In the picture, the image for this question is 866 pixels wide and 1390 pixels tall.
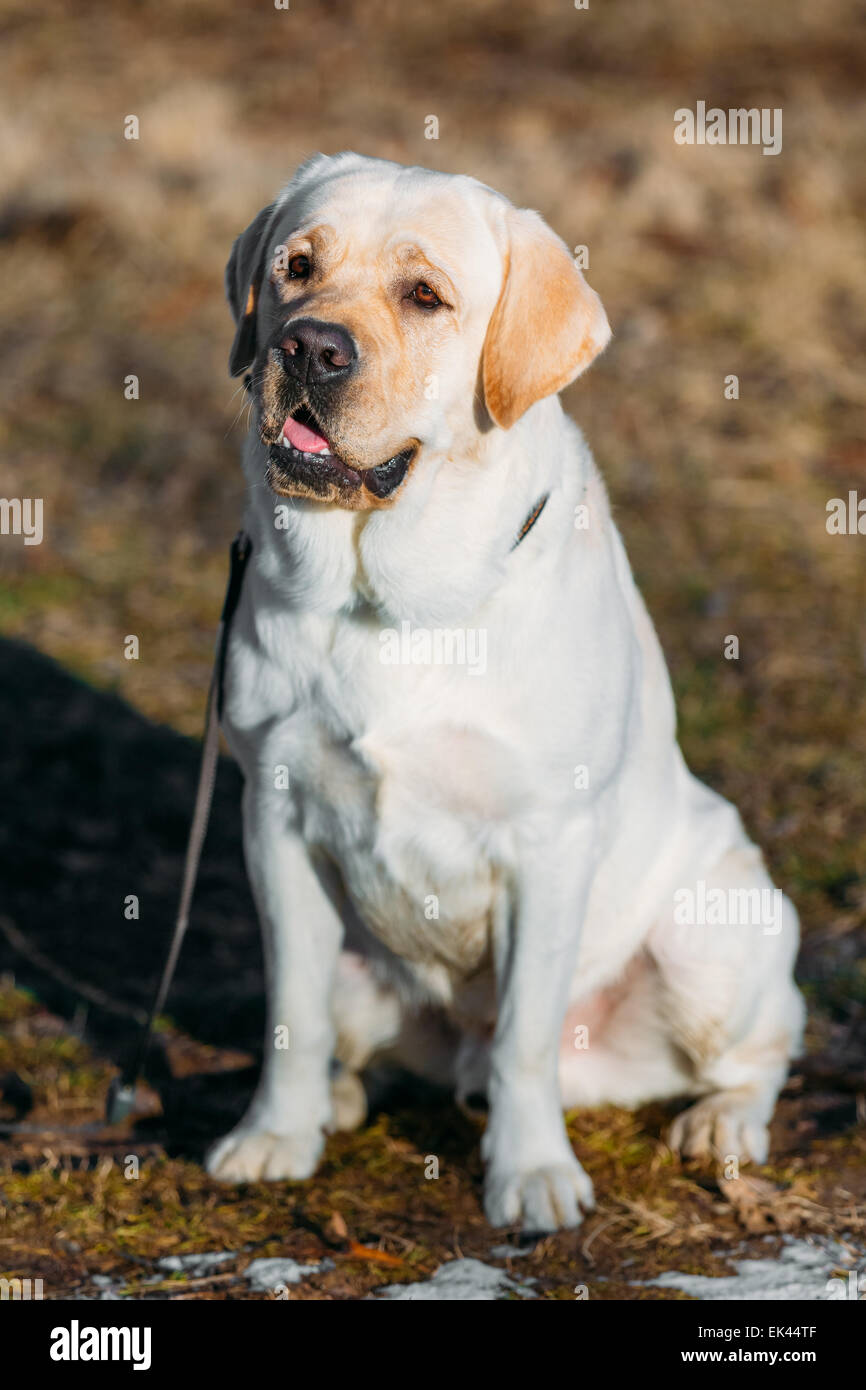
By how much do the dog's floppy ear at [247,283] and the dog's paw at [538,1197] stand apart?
5.52 ft

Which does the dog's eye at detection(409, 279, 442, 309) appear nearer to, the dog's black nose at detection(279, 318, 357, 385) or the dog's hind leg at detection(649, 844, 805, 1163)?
the dog's black nose at detection(279, 318, 357, 385)

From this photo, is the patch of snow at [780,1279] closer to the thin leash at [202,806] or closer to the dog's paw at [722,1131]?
the dog's paw at [722,1131]

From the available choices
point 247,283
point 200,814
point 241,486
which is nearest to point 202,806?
point 200,814

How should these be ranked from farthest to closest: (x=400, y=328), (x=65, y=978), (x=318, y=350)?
1. (x=65, y=978)
2. (x=400, y=328)
3. (x=318, y=350)

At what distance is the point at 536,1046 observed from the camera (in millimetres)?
2859

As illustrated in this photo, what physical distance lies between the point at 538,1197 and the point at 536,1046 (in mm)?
286

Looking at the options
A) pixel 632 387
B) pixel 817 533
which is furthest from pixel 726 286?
pixel 817 533

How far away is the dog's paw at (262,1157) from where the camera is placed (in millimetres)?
2963

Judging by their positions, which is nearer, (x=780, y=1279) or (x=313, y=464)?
(x=313, y=464)

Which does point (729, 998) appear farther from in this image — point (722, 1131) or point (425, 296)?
point (425, 296)

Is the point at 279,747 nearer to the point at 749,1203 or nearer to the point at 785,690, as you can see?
the point at 749,1203

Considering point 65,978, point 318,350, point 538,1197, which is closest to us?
point 318,350

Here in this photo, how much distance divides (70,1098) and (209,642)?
8.97 ft

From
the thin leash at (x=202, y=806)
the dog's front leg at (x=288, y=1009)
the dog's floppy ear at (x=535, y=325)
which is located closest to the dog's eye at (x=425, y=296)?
the dog's floppy ear at (x=535, y=325)
